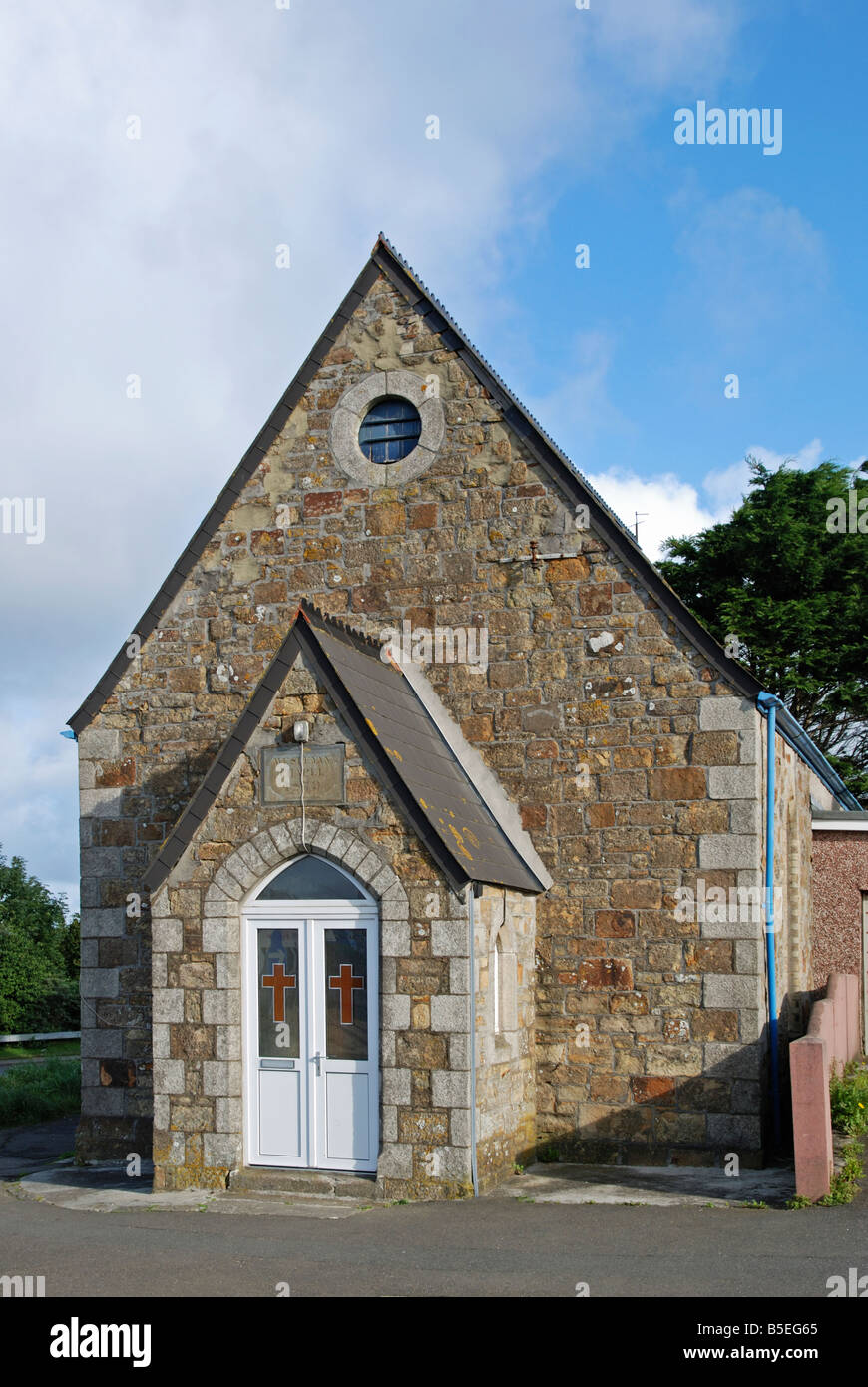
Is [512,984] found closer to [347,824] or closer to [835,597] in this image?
[347,824]

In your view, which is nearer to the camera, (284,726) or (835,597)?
(284,726)

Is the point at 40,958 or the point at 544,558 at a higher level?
the point at 544,558

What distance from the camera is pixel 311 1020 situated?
407 inches

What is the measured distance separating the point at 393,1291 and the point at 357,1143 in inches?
118

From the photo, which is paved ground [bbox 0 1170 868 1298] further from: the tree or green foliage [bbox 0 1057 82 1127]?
the tree

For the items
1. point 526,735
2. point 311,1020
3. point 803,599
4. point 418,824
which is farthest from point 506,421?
point 803,599

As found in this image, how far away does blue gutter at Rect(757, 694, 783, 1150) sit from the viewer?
1120cm

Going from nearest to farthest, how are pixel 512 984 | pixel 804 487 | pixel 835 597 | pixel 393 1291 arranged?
pixel 393 1291 → pixel 512 984 → pixel 835 597 → pixel 804 487

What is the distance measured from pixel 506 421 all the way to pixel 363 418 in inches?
58.2

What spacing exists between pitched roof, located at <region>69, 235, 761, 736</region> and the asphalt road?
456cm

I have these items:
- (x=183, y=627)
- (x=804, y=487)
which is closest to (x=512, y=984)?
(x=183, y=627)

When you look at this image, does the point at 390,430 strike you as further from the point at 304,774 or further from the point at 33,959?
the point at 33,959

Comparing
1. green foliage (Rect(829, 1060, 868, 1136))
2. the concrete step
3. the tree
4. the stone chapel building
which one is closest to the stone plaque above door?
the stone chapel building

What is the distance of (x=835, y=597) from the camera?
1144 inches
